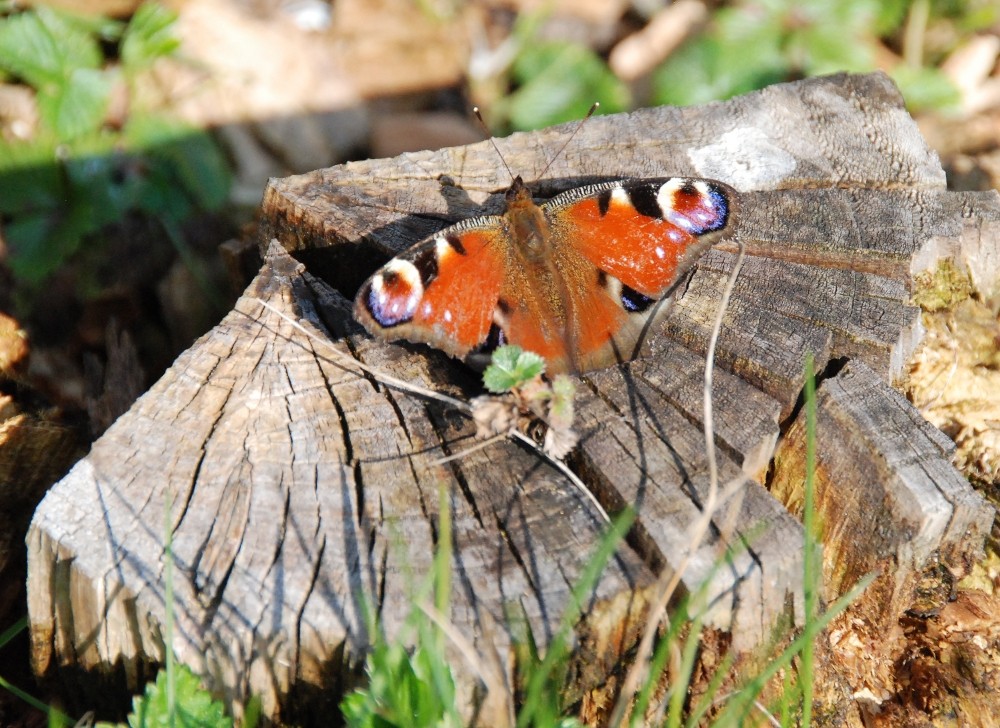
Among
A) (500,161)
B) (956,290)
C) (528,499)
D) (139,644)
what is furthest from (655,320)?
(139,644)

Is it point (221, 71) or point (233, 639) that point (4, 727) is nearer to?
point (233, 639)

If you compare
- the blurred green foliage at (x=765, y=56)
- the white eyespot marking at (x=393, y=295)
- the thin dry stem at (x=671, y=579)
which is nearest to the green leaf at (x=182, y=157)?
the blurred green foliage at (x=765, y=56)

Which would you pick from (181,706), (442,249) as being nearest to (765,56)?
(442,249)

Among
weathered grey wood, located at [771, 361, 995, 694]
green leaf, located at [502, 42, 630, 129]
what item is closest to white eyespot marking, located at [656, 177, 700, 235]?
weathered grey wood, located at [771, 361, 995, 694]

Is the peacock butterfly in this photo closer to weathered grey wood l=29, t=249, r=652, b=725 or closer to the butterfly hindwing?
→ the butterfly hindwing

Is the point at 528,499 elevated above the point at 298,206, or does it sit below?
below

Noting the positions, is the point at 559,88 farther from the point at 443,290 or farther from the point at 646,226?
the point at 443,290
